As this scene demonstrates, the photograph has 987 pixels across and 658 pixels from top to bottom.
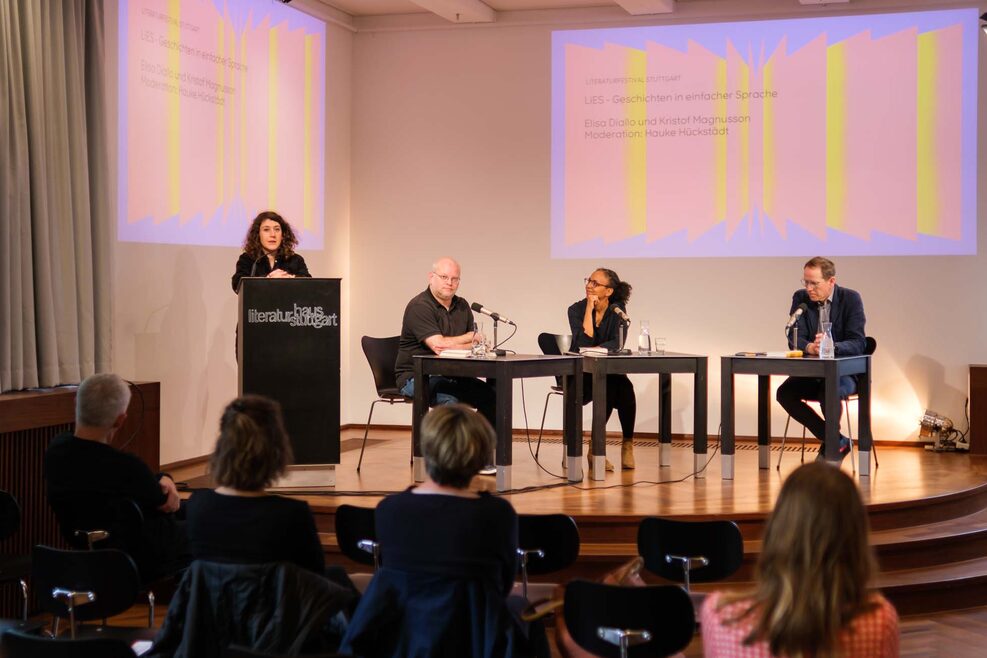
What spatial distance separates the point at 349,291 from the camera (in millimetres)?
9180

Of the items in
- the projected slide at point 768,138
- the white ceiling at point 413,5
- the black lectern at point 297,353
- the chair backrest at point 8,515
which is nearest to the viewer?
the chair backrest at point 8,515

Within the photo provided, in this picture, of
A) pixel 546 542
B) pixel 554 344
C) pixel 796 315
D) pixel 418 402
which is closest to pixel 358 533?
pixel 546 542

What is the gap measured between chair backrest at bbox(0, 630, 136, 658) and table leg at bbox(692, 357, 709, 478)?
4.28 meters

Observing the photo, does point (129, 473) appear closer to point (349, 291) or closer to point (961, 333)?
point (349, 291)

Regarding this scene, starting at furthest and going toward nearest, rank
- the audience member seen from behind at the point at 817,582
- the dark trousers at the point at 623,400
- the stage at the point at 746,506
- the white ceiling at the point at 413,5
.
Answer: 1. the white ceiling at the point at 413,5
2. the dark trousers at the point at 623,400
3. the stage at the point at 746,506
4. the audience member seen from behind at the point at 817,582

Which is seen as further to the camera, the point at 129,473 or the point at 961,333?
the point at 961,333

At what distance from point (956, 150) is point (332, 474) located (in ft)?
16.7

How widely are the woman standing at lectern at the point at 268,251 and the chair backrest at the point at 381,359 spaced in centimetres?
74

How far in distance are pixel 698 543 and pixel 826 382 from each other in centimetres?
255

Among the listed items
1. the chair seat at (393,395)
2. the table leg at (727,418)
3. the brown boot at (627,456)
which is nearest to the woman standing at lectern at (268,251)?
the chair seat at (393,395)

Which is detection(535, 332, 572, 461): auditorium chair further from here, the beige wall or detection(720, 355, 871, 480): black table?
the beige wall

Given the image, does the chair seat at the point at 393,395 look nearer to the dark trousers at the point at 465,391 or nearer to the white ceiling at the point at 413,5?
the dark trousers at the point at 465,391

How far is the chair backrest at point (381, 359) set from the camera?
6961 millimetres

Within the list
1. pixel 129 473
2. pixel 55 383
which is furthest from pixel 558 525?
pixel 55 383
